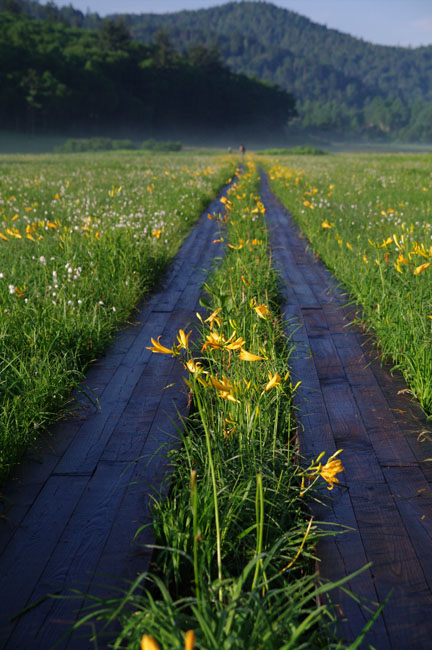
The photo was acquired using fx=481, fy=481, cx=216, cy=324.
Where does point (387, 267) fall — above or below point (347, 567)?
above

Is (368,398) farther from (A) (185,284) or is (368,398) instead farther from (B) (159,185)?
(B) (159,185)

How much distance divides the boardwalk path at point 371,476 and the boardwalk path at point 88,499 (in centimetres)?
80

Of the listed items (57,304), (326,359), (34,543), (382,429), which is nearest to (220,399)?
(382,429)

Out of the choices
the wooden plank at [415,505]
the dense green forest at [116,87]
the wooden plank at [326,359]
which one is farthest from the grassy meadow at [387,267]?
the dense green forest at [116,87]

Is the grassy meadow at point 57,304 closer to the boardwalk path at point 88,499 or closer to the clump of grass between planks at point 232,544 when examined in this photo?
the boardwalk path at point 88,499

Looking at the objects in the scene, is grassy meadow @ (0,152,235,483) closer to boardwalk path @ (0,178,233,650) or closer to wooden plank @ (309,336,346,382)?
boardwalk path @ (0,178,233,650)

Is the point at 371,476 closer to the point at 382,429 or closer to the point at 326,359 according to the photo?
the point at 382,429

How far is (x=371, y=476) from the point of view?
233cm

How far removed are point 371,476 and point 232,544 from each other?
0.89 m

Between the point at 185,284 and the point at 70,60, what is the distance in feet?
259

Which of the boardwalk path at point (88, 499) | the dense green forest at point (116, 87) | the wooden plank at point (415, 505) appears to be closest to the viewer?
the boardwalk path at point (88, 499)

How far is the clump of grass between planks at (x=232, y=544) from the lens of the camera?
1.31m

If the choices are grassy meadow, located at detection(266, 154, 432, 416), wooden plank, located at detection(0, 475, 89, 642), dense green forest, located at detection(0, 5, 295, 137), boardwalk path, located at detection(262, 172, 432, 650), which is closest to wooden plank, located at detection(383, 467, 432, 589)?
boardwalk path, located at detection(262, 172, 432, 650)

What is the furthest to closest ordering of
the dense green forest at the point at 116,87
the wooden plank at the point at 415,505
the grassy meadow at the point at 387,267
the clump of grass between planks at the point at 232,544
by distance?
the dense green forest at the point at 116,87 → the grassy meadow at the point at 387,267 → the wooden plank at the point at 415,505 → the clump of grass between planks at the point at 232,544
